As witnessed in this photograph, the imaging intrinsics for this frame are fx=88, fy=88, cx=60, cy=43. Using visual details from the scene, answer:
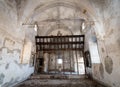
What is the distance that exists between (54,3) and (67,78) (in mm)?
3988

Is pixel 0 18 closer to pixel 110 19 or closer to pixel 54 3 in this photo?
pixel 54 3

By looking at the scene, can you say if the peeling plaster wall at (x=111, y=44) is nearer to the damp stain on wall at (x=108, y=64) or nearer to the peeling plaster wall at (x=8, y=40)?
the damp stain on wall at (x=108, y=64)

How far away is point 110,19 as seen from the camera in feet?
8.84

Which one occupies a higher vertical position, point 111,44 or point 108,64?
point 111,44

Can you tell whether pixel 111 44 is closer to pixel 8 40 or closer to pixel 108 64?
pixel 108 64

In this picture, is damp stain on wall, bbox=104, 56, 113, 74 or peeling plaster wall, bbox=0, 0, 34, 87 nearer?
peeling plaster wall, bbox=0, 0, 34, 87

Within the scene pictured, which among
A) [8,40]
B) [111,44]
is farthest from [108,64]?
[8,40]

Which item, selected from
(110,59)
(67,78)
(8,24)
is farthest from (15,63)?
(110,59)

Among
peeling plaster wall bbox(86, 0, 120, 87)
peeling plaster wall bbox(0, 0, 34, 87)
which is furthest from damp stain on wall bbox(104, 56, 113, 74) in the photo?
peeling plaster wall bbox(0, 0, 34, 87)

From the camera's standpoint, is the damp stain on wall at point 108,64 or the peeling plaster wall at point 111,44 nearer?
the peeling plaster wall at point 111,44

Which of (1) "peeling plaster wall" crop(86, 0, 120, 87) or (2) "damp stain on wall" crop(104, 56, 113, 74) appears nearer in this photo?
(1) "peeling plaster wall" crop(86, 0, 120, 87)

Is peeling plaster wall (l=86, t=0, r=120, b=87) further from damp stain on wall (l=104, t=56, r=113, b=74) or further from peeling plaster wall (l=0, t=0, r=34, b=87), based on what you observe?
peeling plaster wall (l=0, t=0, r=34, b=87)

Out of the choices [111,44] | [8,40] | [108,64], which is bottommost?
[108,64]

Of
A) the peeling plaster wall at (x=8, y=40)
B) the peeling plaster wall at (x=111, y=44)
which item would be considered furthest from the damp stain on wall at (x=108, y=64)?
the peeling plaster wall at (x=8, y=40)
